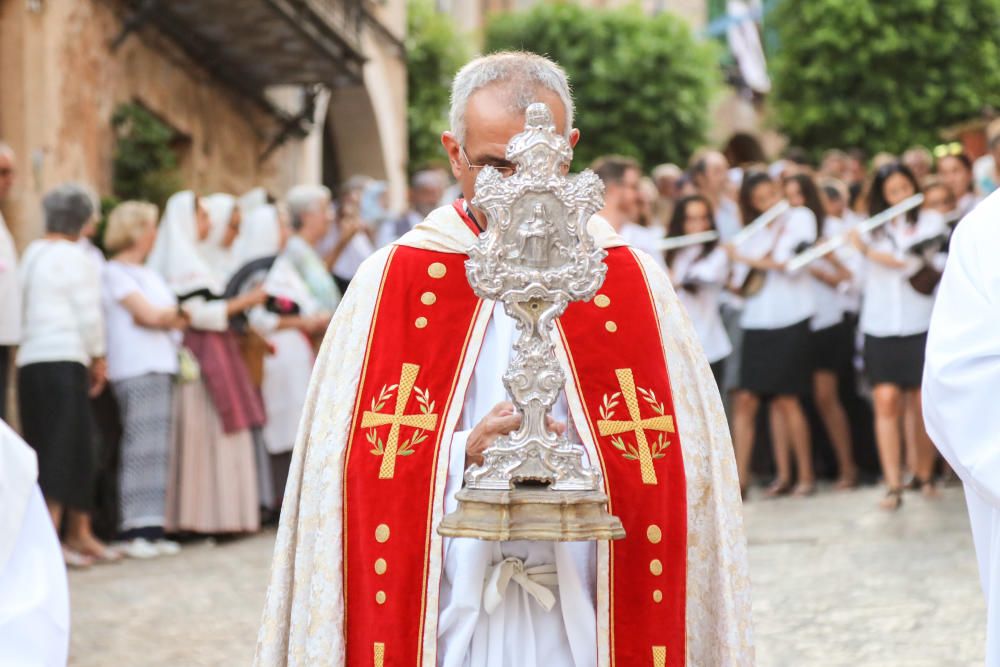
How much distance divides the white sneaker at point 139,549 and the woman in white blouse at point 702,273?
3758 millimetres

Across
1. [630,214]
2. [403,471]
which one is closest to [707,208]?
[630,214]

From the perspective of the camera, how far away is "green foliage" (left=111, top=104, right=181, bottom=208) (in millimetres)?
13555

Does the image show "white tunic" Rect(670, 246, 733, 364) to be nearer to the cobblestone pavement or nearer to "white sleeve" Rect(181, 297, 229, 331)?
the cobblestone pavement

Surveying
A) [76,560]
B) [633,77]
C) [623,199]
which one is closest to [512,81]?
[76,560]

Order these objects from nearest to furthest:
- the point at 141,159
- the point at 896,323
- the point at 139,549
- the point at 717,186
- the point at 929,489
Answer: the point at 139,549
the point at 896,323
the point at 929,489
the point at 717,186
the point at 141,159

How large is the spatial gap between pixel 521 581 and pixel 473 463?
268 mm

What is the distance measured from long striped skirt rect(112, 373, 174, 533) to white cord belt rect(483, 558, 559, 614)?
673 cm

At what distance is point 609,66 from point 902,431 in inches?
971

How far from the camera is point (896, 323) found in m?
10.7

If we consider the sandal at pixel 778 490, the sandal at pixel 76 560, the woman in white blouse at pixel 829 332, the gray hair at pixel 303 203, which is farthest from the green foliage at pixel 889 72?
the sandal at pixel 76 560

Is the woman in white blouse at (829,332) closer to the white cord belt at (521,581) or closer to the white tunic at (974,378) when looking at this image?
the white tunic at (974,378)

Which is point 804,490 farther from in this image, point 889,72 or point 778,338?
point 889,72

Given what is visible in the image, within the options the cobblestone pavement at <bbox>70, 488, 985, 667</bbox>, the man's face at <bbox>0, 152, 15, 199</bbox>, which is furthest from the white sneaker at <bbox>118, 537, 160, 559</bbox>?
the man's face at <bbox>0, 152, 15, 199</bbox>

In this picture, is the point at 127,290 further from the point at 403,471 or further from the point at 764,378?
the point at 403,471
